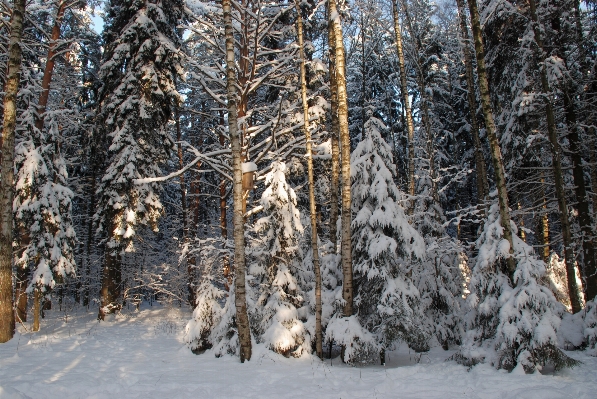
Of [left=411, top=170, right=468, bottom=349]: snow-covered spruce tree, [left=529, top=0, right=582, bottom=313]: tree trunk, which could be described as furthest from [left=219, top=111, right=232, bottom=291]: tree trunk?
[left=529, top=0, right=582, bottom=313]: tree trunk

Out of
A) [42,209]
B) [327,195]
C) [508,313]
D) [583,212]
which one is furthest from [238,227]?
[583,212]

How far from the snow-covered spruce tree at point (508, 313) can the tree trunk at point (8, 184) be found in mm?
10953

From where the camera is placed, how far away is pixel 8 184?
915 centimetres

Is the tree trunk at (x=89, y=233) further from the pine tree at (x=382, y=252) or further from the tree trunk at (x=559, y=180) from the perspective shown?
the tree trunk at (x=559, y=180)

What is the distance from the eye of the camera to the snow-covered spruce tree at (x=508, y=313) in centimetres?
674

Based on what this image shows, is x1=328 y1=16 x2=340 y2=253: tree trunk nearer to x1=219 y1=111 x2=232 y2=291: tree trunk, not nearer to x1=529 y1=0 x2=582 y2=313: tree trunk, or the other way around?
x1=219 y1=111 x2=232 y2=291: tree trunk

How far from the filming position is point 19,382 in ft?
18.6

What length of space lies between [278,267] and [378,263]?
2589mm

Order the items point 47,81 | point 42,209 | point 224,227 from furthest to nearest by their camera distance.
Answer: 1. point 224,227
2. point 47,81
3. point 42,209

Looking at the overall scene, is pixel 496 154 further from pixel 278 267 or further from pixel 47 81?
pixel 47 81

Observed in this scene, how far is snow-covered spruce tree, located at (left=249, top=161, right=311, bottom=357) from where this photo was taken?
8914 millimetres

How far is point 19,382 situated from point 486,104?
10.4 m

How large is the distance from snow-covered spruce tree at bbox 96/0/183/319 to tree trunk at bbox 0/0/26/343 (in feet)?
13.7

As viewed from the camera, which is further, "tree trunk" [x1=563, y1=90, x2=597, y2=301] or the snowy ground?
"tree trunk" [x1=563, y1=90, x2=597, y2=301]
